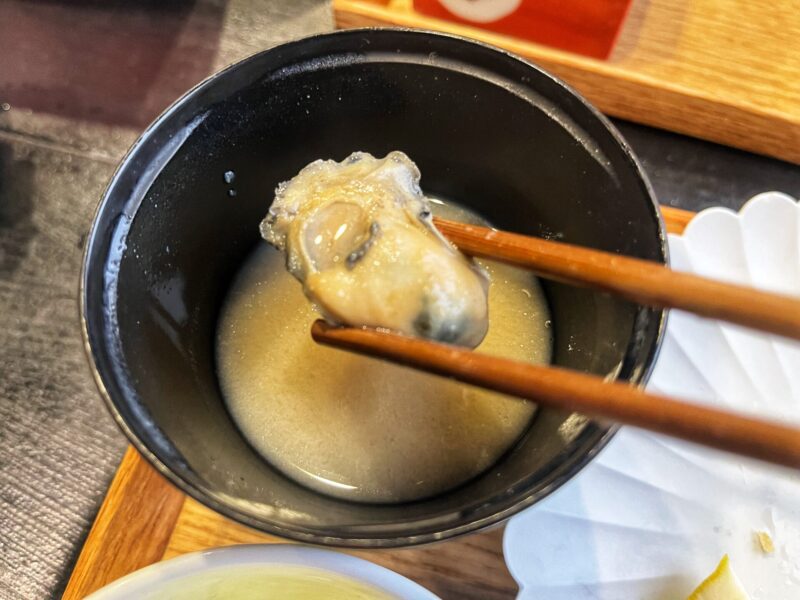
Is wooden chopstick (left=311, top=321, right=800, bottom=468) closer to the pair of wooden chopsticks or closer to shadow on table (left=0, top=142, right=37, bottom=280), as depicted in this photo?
the pair of wooden chopsticks

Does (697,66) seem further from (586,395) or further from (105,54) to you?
(105,54)

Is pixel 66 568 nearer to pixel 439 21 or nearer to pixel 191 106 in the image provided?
pixel 191 106

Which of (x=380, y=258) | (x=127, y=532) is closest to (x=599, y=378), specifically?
(x=380, y=258)

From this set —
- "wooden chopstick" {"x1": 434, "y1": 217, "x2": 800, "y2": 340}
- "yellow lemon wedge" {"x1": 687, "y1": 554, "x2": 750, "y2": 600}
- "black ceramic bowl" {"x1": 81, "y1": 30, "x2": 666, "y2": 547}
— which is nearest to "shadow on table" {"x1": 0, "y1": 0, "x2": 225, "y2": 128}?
"black ceramic bowl" {"x1": 81, "y1": 30, "x2": 666, "y2": 547}

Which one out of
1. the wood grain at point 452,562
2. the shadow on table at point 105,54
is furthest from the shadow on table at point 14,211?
the wood grain at point 452,562

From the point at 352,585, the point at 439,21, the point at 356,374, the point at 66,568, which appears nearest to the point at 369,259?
the point at 356,374

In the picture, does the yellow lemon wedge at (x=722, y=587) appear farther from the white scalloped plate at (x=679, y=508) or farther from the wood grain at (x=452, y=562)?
the wood grain at (x=452, y=562)
